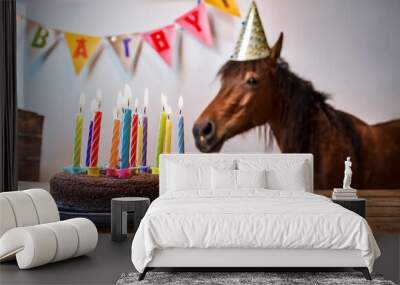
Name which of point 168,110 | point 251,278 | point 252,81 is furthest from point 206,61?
point 251,278

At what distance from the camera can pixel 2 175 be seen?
5.99 m

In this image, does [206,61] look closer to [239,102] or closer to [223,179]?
[239,102]

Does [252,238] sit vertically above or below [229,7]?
below

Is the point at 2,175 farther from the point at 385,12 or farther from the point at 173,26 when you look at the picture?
the point at 385,12

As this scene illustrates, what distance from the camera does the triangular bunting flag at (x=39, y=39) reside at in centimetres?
652

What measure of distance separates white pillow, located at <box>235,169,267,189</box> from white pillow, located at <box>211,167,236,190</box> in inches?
1.7

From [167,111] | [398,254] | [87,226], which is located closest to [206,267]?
[87,226]

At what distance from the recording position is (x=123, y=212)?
18.2 ft

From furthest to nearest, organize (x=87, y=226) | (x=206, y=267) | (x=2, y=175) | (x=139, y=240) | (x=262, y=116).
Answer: (x=262, y=116)
(x=2, y=175)
(x=87, y=226)
(x=206, y=267)
(x=139, y=240)

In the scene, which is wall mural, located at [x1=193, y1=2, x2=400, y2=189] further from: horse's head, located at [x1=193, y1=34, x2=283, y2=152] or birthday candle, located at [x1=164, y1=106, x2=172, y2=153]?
birthday candle, located at [x1=164, y1=106, x2=172, y2=153]

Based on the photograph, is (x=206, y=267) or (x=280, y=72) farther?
(x=280, y=72)

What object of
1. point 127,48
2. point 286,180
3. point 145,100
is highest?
point 127,48

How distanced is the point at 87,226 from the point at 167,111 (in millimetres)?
1909

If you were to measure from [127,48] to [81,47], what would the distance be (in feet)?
1.57
